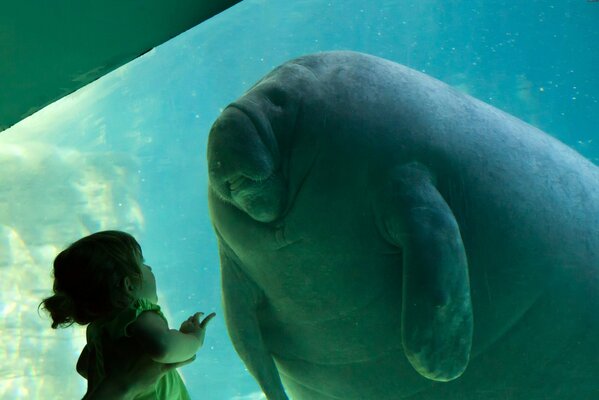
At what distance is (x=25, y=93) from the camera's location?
347 cm

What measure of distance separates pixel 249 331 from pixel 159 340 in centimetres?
136

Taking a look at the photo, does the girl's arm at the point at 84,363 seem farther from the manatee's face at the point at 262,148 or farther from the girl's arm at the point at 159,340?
the manatee's face at the point at 262,148

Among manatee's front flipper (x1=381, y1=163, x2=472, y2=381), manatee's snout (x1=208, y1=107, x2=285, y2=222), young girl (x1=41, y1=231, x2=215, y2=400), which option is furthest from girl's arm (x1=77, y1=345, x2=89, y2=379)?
manatee's front flipper (x1=381, y1=163, x2=472, y2=381)

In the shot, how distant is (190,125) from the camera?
2770 cm

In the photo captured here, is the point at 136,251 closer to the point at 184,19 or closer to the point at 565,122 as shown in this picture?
the point at 184,19

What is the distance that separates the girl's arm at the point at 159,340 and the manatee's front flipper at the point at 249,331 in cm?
125

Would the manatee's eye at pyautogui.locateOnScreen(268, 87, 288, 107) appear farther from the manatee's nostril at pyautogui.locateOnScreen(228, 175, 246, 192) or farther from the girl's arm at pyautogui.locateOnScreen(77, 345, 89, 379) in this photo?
the girl's arm at pyautogui.locateOnScreen(77, 345, 89, 379)

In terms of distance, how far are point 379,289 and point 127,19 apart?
6.14ft

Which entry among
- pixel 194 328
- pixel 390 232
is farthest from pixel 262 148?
pixel 194 328

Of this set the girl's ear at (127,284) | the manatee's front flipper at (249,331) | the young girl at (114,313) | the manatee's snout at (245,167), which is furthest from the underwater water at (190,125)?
the girl's ear at (127,284)

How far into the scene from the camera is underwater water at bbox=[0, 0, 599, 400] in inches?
580

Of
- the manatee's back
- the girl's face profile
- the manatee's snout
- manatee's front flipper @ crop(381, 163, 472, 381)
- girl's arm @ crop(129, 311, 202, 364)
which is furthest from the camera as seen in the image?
the manatee's back

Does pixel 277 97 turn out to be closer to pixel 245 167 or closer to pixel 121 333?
pixel 245 167

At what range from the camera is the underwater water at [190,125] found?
48.4 feet
